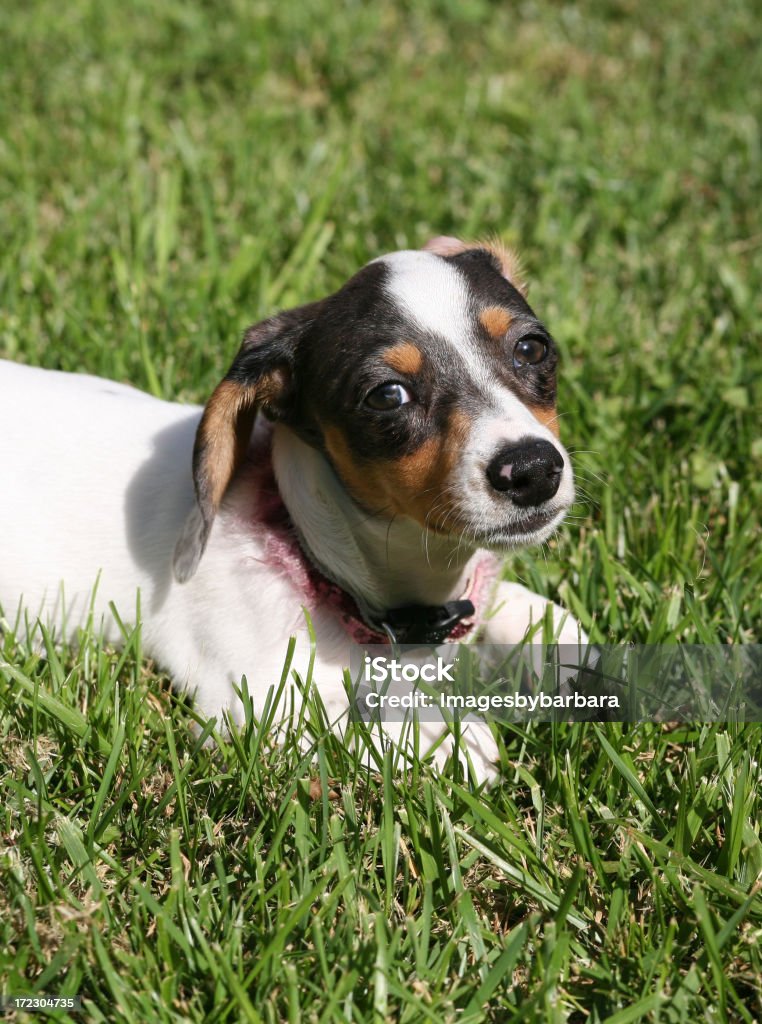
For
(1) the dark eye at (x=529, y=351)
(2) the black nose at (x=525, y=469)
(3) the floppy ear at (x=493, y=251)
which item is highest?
(3) the floppy ear at (x=493, y=251)

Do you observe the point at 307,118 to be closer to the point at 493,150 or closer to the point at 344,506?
the point at 493,150

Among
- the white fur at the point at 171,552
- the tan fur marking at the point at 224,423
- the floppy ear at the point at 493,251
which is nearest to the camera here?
the tan fur marking at the point at 224,423

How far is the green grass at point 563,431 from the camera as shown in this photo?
248 cm

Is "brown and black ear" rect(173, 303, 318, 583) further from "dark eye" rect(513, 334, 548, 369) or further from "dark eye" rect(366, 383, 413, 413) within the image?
"dark eye" rect(513, 334, 548, 369)

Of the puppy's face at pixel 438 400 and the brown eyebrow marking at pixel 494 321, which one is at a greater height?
the brown eyebrow marking at pixel 494 321

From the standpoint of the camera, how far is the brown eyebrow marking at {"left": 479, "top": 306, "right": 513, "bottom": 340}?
3131 millimetres

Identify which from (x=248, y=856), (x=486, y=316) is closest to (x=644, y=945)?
(x=248, y=856)

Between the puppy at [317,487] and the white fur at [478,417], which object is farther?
the puppy at [317,487]

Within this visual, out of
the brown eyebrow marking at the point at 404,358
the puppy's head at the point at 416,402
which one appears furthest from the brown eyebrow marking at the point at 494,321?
the brown eyebrow marking at the point at 404,358

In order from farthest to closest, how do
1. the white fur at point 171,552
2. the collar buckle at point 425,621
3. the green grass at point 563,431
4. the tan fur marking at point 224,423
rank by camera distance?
the collar buckle at point 425,621, the white fur at point 171,552, the tan fur marking at point 224,423, the green grass at point 563,431

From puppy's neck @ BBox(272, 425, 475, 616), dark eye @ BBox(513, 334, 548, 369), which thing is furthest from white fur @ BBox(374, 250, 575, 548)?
puppy's neck @ BBox(272, 425, 475, 616)

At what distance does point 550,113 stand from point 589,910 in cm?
519

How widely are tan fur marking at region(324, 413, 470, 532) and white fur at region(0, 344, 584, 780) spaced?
0.08 m

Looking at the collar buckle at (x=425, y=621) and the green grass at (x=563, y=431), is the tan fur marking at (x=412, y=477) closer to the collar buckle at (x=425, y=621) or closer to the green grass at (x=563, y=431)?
the collar buckle at (x=425, y=621)
